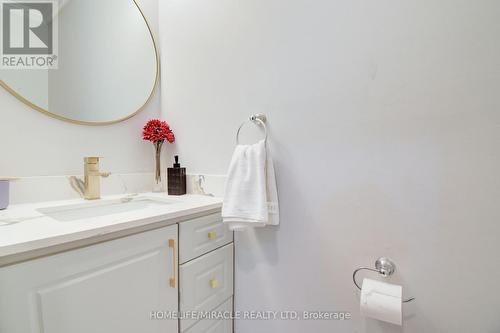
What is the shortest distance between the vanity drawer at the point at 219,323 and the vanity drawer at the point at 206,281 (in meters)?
0.03

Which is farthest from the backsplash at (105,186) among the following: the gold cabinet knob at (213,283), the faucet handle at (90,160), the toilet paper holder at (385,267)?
the toilet paper holder at (385,267)

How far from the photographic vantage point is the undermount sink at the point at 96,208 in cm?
82

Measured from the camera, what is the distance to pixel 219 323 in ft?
3.07

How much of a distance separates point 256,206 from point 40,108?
3.22 feet

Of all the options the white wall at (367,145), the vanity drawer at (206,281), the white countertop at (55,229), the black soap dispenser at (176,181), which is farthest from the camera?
the black soap dispenser at (176,181)

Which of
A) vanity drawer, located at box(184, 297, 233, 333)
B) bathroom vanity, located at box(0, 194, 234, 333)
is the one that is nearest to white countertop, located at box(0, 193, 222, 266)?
bathroom vanity, located at box(0, 194, 234, 333)

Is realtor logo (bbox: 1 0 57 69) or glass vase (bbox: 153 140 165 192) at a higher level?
realtor logo (bbox: 1 0 57 69)

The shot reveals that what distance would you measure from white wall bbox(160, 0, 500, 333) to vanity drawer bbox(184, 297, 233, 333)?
0.06m

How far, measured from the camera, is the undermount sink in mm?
820

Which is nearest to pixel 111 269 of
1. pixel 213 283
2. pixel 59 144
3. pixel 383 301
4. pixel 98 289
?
pixel 98 289

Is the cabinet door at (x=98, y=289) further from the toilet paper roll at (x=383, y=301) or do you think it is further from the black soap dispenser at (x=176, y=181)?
the toilet paper roll at (x=383, y=301)

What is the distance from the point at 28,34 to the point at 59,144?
1.49 feet

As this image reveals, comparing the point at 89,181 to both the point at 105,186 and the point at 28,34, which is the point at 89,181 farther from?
the point at 28,34

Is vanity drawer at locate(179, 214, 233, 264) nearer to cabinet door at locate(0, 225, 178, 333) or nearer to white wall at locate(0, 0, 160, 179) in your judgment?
cabinet door at locate(0, 225, 178, 333)
